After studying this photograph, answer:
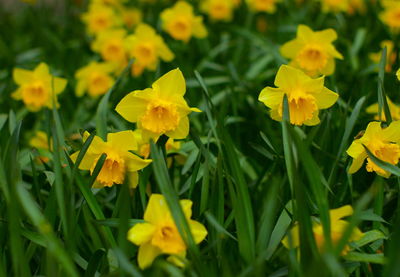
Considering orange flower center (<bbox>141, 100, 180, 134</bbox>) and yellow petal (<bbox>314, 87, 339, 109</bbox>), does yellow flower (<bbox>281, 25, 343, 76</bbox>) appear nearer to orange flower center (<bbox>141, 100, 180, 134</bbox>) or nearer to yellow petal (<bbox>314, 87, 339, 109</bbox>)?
yellow petal (<bbox>314, 87, 339, 109</bbox>)

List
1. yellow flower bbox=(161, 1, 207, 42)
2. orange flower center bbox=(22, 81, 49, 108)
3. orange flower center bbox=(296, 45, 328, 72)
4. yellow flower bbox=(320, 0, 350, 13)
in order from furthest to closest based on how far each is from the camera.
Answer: yellow flower bbox=(320, 0, 350, 13)
yellow flower bbox=(161, 1, 207, 42)
orange flower center bbox=(22, 81, 49, 108)
orange flower center bbox=(296, 45, 328, 72)

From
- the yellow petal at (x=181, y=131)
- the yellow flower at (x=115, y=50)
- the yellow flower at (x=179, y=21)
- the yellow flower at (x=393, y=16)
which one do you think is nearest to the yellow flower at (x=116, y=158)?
the yellow petal at (x=181, y=131)

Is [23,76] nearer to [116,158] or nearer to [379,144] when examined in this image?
[116,158]

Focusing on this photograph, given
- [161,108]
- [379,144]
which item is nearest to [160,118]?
[161,108]

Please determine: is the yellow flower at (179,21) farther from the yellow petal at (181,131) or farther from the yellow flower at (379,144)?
the yellow flower at (379,144)

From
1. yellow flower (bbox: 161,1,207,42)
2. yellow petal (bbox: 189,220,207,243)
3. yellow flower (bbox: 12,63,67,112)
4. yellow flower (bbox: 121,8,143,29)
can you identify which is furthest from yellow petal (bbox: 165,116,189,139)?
yellow flower (bbox: 121,8,143,29)
